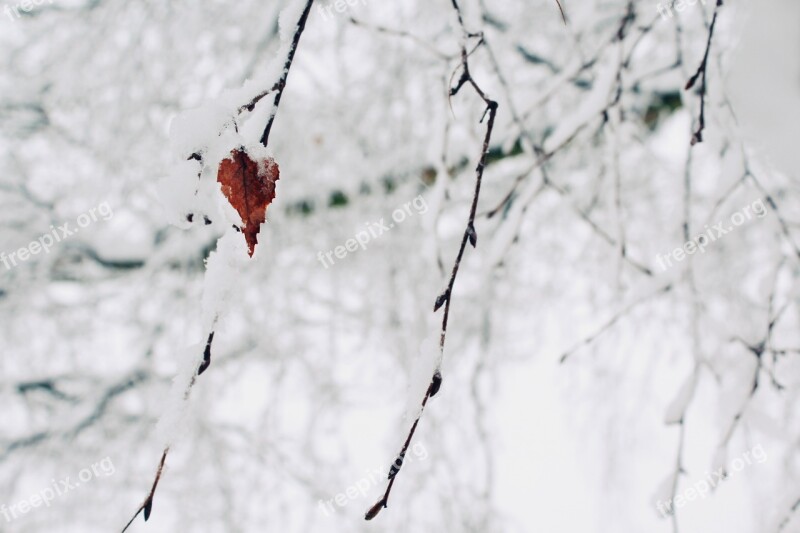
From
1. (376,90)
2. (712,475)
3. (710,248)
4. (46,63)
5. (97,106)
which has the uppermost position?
(46,63)

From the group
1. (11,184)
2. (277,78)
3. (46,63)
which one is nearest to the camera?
(277,78)

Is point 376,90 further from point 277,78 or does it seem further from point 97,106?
point 277,78

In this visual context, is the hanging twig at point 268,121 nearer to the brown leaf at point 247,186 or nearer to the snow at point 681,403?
the brown leaf at point 247,186

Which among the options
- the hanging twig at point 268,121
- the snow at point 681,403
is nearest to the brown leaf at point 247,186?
the hanging twig at point 268,121

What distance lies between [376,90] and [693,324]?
210cm

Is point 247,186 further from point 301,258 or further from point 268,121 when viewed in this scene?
point 301,258

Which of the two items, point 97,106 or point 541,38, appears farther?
point 541,38

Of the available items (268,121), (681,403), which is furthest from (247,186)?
(681,403)

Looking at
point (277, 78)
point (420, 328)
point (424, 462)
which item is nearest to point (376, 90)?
point (420, 328)

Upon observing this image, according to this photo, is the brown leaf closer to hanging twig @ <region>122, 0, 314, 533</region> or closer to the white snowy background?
hanging twig @ <region>122, 0, 314, 533</region>

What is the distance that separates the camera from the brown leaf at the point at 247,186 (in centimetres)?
52

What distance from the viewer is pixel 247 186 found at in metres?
0.53

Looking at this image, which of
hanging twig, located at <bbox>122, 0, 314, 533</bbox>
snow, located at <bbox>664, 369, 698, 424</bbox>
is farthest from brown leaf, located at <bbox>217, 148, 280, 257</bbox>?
snow, located at <bbox>664, 369, 698, 424</bbox>

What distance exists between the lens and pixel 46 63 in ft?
9.16
